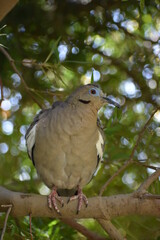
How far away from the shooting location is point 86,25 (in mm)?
3770

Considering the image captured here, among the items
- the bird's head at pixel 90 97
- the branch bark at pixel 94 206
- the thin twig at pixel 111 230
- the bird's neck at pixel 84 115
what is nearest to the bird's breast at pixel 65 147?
the bird's neck at pixel 84 115

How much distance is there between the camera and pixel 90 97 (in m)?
3.04

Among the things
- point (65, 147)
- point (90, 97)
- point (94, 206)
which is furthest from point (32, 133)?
point (94, 206)

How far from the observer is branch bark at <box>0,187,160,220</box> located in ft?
7.79

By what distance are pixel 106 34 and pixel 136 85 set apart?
0.50 meters

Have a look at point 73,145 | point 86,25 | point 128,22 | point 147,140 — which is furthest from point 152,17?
point 73,145

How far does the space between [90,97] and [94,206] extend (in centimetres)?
83

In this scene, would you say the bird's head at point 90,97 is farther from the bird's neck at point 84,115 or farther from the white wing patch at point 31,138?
the white wing patch at point 31,138

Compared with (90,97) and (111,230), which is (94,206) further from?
(90,97)

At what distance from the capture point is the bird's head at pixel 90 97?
9.94ft

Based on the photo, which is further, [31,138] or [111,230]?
[31,138]

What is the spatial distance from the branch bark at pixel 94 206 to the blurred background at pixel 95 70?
2.75ft

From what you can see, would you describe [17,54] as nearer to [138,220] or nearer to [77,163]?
[77,163]

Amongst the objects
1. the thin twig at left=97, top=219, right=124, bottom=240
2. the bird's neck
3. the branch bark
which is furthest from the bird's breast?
the thin twig at left=97, top=219, right=124, bottom=240
